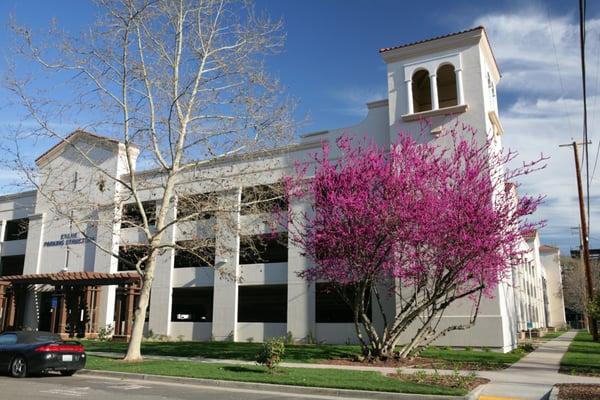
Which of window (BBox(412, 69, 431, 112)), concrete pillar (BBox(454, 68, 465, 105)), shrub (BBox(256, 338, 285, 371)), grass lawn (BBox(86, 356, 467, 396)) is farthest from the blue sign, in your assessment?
concrete pillar (BBox(454, 68, 465, 105))

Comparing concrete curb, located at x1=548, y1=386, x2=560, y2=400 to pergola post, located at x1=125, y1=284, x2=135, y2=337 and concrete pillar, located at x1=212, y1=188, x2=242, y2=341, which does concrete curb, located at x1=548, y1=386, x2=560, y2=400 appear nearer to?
concrete pillar, located at x1=212, y1=188, x2=242, y2=341

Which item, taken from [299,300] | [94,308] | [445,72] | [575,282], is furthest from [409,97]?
[575,282]

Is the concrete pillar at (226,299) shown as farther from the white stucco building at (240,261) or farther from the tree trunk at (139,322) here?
the tree trunk at (139,322)

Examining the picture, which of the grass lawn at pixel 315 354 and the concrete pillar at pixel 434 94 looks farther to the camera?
the concrete pillar at pixel 434 94

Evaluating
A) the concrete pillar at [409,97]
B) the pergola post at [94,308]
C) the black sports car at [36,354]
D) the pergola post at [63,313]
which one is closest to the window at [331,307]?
the concrete pillar at [409,97]

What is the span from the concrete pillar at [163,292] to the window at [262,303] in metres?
4.70

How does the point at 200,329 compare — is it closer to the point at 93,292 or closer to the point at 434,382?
the point at 93,292

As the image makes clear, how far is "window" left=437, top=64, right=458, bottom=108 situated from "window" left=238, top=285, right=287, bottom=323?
14142 millimetres

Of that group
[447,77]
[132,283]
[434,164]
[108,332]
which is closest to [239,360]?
[434,164]

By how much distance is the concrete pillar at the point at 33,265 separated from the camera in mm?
36906

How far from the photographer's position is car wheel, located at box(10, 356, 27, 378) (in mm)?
14523

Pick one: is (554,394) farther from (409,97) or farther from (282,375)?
(409,97)

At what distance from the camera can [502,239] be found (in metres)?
16.7

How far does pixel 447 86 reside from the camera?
1211 inches
